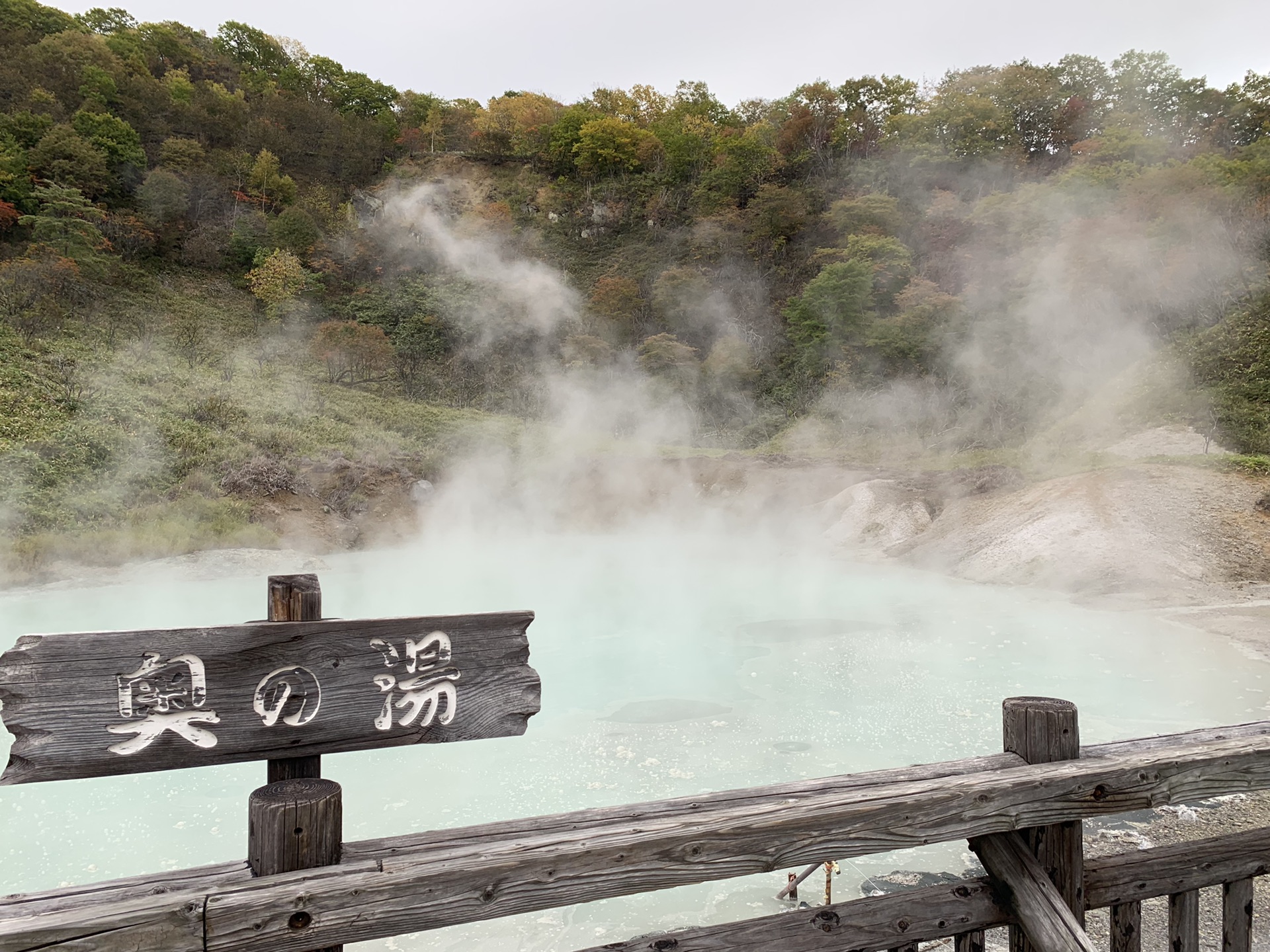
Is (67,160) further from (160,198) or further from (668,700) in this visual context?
(668,700)

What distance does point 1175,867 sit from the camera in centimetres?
219

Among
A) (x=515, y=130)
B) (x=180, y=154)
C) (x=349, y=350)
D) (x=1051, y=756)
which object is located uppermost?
(x=515, y=130)

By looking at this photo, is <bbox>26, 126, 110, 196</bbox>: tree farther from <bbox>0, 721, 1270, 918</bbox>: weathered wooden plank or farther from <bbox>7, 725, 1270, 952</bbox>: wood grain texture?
<bbox>7, 725, 1270, 952</bbox>: wood grain texture

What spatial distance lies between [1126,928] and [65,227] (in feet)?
110

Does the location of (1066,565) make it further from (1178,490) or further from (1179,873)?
(1179,873)

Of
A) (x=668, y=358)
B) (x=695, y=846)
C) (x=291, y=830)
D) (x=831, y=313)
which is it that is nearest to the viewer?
(x=291, y=830)

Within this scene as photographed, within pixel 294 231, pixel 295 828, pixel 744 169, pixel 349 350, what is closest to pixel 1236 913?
pixel 295 828

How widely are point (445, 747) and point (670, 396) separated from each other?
22566 mm

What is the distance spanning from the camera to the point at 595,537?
61.4 feet

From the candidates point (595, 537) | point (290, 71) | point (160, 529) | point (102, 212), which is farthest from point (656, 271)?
point (290, 71)

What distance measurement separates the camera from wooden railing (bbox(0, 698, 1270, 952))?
4.69ft

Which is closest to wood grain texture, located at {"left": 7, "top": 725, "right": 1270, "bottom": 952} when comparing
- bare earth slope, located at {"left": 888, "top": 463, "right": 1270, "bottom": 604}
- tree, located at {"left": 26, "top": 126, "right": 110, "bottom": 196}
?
bare earth slope, located at {"left": 888, "top": 463, "right": 1270, "bottom": 604}

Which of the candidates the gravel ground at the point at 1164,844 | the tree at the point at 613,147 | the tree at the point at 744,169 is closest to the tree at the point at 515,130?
the tree at the point at 613,147

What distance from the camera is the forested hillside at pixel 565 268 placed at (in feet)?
60.8
